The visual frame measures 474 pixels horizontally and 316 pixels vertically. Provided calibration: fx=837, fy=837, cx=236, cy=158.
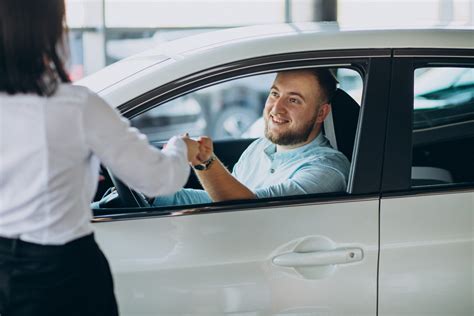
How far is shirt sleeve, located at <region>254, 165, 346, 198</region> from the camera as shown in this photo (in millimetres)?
2850

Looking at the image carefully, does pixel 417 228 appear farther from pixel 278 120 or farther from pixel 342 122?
pixel 278 120

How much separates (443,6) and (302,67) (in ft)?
31.4

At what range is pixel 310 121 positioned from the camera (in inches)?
126

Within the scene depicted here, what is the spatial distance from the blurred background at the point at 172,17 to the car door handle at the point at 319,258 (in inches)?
337

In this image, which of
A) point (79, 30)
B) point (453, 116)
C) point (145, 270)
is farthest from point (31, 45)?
point (79, 30)

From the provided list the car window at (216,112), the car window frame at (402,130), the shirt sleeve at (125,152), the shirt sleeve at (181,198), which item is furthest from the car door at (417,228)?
the car window at (216,112)

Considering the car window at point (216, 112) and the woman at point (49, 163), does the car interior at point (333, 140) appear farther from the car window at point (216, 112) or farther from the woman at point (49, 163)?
the car window at point (216, 112)

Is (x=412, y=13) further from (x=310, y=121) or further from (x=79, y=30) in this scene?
(x=310, y=121)

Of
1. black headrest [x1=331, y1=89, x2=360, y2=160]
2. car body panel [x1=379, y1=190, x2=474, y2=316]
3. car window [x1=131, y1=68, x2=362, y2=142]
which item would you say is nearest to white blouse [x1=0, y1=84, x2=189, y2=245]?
car body panel [x1=379, y1=190, x2=474, y2=316]

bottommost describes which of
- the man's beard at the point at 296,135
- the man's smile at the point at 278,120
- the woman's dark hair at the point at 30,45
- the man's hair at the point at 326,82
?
the man's beard at the point at 296,135

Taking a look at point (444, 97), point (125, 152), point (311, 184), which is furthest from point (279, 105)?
point (125, 152)

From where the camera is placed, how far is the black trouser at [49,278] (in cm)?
201

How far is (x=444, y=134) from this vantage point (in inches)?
129

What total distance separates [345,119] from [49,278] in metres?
1.45
